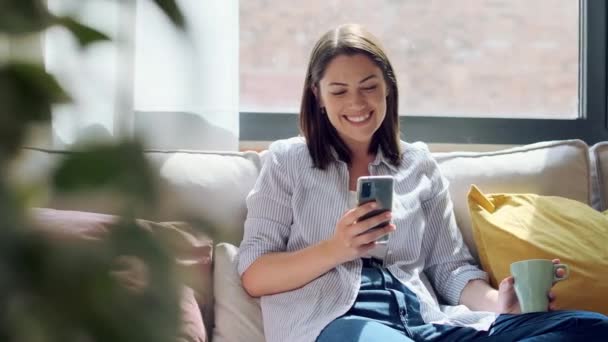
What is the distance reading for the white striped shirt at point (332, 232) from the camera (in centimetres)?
185

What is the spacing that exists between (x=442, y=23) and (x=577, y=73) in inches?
18.0

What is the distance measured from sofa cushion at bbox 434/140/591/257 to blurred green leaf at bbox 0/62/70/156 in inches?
83.9

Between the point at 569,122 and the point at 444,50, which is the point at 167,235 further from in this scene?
the point at 569,122

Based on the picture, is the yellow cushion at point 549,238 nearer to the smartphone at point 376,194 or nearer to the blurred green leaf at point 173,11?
the smartphone at point 376,194

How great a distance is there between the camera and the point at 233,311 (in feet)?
6.42

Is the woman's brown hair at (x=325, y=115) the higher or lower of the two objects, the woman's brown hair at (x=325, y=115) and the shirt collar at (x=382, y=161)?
the higher

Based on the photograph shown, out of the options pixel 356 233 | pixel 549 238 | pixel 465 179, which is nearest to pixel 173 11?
pixel 356 233

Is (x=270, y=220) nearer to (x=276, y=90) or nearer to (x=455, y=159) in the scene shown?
(x=455, y=159)

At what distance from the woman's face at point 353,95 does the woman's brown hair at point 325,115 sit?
0.8 inches

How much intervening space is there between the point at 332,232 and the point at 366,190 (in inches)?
9.1

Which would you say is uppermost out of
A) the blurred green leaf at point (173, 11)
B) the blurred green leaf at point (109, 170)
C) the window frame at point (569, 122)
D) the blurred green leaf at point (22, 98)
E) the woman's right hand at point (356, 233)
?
the window frame at point (569, 122)

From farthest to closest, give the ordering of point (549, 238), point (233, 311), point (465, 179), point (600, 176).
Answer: point (600, 176) → point (465, 179) → point (549, 238) → point (233, 311)

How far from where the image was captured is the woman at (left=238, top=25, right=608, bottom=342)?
178 centimetres

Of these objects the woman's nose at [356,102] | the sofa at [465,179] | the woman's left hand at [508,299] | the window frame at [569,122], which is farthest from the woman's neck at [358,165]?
the window frame at [569,122]
